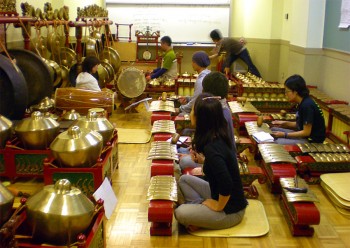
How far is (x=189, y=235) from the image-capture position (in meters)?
2.73

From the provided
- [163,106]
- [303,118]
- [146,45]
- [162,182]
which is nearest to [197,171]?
[162,182]

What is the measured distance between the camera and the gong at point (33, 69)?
4.12 m

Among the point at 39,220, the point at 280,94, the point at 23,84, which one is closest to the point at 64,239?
the point at 39,220

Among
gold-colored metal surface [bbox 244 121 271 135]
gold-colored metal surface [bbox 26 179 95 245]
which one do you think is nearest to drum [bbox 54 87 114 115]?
gold-colored metal surface [bbox 244 121 271 135]

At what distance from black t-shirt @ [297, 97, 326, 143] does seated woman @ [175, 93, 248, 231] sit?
1.31m

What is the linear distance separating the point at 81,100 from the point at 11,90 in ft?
2.96

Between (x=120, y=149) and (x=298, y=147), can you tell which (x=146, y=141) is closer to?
(x=120, y=149)

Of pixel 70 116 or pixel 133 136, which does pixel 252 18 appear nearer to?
pixel 133 136

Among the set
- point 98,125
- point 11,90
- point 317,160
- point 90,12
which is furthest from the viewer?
point 90,12

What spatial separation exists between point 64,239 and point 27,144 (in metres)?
1.57

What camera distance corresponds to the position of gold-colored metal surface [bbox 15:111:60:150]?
10.6ft

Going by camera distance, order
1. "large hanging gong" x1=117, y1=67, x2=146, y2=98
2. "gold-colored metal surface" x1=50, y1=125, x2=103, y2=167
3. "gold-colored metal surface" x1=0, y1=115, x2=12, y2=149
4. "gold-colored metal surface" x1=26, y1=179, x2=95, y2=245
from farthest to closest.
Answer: "large hanging gong" x1=117, y1=67, x2=146, y2=98 < "gold-colored metal surface" x1=0, y1=115, x2=12, y2=149 < "gold-colored metal surface" x1=50, y1=125, x2=103, y2=167 < "gold-colored metal surface" x1=26, y1=179, x2=95, y2=245

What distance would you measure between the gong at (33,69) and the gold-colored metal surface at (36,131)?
36.8 inches

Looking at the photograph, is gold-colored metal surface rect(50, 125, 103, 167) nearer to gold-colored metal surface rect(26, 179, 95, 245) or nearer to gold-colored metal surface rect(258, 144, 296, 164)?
gold-colored metal surface rect(26, 179, 95, 245)
